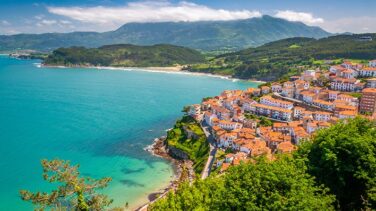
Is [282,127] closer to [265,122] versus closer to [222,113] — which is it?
[265,122]

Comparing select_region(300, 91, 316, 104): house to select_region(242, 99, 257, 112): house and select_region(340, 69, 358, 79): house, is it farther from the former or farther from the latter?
select_region(340, 69, 358, 79): house

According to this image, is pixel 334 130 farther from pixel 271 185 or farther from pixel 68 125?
pixel 68 125

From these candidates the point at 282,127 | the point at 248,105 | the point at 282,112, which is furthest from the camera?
the point at 248,105

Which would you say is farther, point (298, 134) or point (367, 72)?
point (367, 72)

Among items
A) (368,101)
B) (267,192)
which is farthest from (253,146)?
(267,192)

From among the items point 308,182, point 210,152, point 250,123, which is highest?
point 308,182

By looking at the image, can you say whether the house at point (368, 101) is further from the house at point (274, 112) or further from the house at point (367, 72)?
the house at point (367, 72)
